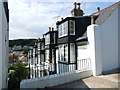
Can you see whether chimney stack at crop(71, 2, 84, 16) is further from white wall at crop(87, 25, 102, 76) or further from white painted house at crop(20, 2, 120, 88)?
white wall at crop(87, 25, 102, 76)

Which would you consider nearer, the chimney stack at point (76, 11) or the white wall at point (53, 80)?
the white wall at point (53, 80)

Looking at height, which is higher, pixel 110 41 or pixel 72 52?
→ pixel 110 41

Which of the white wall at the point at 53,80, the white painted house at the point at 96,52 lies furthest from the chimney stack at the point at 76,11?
the white wall at the point at 53,80

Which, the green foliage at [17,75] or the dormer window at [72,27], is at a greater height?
the dormer window at [72,27]

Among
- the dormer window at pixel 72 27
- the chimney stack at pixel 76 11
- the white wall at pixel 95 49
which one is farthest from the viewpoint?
the chimney stack at pixel 76 11

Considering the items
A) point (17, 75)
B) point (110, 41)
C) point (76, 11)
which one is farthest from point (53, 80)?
point (76, 11)

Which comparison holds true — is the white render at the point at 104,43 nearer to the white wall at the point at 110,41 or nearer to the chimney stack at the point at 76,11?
the white wall at the point at 110,41

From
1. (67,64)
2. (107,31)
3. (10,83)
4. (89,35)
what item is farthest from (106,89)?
(10,83)

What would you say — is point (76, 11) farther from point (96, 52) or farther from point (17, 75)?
point (17, 75)

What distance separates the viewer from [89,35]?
928 centimetres

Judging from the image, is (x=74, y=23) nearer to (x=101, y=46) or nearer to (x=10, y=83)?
(x=101, y=46)

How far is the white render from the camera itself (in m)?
8.60

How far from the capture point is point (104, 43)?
31.2 ft

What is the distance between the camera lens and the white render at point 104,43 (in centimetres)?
860
